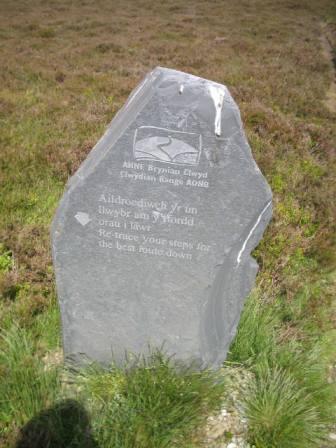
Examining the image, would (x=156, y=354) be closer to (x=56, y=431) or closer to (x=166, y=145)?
(x=56, y=431)

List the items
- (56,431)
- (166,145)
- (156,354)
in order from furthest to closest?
(156,354) < (56,431) < (166,145)

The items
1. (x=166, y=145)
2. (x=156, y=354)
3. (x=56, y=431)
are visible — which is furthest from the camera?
(x=156, y=354)

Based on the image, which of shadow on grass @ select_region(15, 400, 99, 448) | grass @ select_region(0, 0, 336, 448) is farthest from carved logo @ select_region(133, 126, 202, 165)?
shadow on grass @ select_region(15, 400, 99, 448)

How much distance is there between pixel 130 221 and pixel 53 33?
13872mm

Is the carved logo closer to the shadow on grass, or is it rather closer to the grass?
the grass

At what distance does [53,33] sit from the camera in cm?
1398

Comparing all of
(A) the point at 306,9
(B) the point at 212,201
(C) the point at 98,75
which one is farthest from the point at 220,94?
(A) the point at 306,9

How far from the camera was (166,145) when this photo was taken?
215cm

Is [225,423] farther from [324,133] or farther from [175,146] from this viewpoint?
[324,133]

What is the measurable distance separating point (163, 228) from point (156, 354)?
959 millimetres

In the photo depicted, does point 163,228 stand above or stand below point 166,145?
below

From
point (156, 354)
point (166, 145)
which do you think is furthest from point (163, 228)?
point (156, 354)

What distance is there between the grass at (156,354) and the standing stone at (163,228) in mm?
306

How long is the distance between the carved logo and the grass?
1343 millimetres
